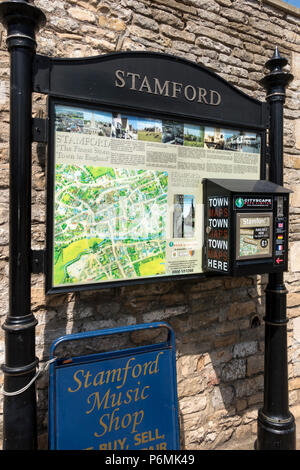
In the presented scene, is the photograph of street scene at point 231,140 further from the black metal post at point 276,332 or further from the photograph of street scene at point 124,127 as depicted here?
the photograph of street scene at point 124,127

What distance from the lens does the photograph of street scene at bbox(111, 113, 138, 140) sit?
2.02 meters

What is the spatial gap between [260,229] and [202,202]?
46 centimetres

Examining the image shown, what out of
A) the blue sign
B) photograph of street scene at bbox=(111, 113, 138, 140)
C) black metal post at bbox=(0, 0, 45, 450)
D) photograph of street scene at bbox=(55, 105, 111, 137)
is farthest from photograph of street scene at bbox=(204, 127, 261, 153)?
the blue sign

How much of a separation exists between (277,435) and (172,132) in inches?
93.2

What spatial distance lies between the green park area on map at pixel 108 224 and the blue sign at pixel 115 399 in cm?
39

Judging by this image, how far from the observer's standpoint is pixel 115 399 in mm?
1939

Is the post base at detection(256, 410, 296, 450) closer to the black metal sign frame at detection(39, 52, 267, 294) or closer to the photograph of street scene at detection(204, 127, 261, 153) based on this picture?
the black metal sign frame at detection(39, 52, 267, 294)

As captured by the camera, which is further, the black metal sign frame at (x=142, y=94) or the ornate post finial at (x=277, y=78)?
the ornate post finial at (x=277, y=78)

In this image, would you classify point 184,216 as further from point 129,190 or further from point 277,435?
point 277,435

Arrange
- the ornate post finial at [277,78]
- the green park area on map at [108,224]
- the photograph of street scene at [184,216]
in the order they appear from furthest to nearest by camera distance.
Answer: the ornate post finial at [277,78] < the photograph of street scene at [184,216] < the green park area on map at [108,224]

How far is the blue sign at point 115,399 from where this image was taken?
5.96 feet

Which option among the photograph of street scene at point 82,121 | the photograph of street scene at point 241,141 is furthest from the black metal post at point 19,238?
the photograph of street scene at point 241,141
